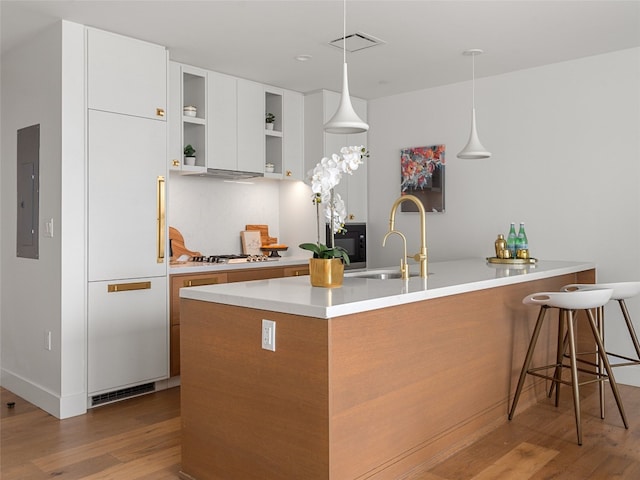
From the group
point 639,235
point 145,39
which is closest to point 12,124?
point 145,39

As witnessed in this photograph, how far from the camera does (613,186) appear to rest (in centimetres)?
423

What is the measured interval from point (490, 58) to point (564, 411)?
2.60 meters

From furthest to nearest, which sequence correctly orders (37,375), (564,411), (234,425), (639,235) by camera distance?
1. (639,235)
2. (37,375)
3. (564,411)
4. (234,425)

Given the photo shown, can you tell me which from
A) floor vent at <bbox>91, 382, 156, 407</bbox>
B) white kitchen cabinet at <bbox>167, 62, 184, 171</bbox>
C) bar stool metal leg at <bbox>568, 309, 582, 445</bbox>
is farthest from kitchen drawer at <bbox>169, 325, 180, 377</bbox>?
bar stool metal leg at <bbox>568, 309, 582, 445</bbox>

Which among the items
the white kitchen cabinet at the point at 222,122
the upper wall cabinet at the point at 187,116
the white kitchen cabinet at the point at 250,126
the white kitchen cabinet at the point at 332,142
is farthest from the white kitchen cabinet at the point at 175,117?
the white kitchen cabinet at the point at 332,142

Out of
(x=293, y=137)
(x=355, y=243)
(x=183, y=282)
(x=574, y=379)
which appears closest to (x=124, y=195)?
(x=183, y=282)

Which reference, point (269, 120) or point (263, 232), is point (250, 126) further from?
point (263, 232)

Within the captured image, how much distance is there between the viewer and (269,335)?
2.20 metres

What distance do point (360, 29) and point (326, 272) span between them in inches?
75.2

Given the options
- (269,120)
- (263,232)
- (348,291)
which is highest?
(269,120)

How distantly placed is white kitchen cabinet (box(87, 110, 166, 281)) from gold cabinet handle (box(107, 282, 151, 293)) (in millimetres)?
55

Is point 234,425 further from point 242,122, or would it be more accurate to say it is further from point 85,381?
point 242,122

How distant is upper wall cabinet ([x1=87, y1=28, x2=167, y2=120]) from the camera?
Answer: 143 inches

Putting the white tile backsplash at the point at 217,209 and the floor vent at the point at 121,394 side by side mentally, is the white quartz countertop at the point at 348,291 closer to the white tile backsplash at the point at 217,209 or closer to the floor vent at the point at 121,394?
the floor vent at the point at 121,394
